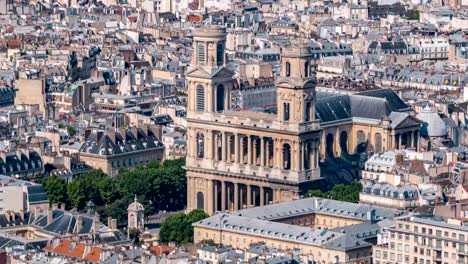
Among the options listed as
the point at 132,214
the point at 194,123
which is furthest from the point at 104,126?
the point at 132,214

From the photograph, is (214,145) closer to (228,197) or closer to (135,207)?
Answer: (228,197)

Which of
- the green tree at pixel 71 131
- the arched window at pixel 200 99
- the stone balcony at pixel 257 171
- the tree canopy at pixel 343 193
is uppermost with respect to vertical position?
the arched window at pixel 200 99

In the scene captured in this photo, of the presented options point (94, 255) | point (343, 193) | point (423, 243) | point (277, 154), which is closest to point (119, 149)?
point (277, 154)

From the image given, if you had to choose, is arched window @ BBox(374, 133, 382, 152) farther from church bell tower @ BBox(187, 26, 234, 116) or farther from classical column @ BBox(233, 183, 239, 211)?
classical column @ BBox(233, 183, 239, 211)

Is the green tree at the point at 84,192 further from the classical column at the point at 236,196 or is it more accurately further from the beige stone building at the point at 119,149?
the classical column at the point at 236,196

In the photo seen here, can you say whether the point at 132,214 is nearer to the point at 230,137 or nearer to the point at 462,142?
the point at 230,137

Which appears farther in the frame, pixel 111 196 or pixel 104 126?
pixel 104 126

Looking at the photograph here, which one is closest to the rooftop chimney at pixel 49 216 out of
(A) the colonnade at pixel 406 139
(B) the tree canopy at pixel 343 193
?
(B) the tree canopy at pixel 343 193
